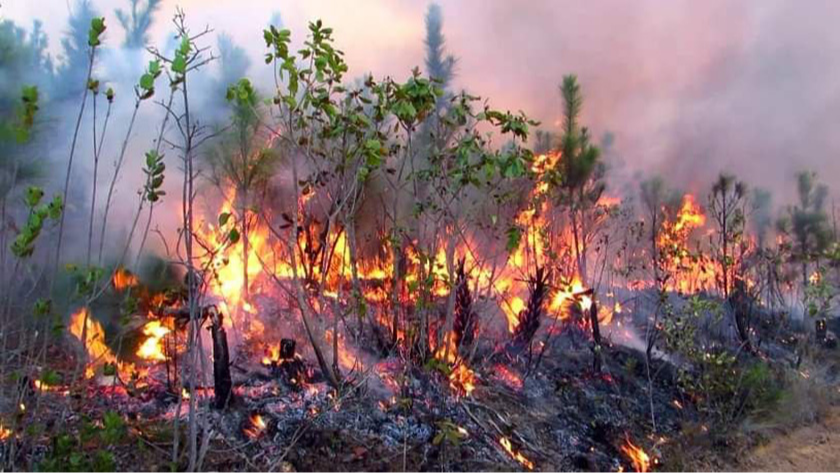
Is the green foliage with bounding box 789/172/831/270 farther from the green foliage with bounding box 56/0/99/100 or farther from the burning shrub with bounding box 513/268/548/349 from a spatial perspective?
the green foliage with bounding box 56/0/99/100

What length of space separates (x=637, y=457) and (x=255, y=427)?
325 cm

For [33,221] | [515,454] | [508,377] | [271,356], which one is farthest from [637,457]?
[33,221]

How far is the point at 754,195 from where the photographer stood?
Result: 39.3 feet

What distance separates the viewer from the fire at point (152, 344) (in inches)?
205

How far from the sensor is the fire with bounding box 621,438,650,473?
4922mm

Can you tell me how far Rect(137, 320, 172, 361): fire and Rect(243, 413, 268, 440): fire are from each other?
125 cm

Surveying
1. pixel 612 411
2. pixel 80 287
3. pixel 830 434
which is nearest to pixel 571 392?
pixel 612 411

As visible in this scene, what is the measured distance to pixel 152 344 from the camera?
211 inches

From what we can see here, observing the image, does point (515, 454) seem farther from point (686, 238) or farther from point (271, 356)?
point (686, 238)

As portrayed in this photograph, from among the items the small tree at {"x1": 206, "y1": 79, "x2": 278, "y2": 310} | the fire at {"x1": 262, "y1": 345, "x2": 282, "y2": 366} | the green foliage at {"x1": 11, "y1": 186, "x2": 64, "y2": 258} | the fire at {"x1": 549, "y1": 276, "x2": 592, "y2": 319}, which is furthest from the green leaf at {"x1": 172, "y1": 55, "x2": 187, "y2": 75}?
the fire at {"x1": 549, "y1": 276, "x2": 592, "y2": 319}

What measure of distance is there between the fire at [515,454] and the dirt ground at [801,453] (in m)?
2.07

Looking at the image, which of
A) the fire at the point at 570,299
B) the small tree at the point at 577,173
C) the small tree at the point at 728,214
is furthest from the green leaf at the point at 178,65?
the small tree at the point at 728,214

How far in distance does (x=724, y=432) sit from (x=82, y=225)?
684 cm

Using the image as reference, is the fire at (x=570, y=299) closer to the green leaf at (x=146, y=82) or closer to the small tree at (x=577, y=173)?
the small tree at (x=577, y=173)
